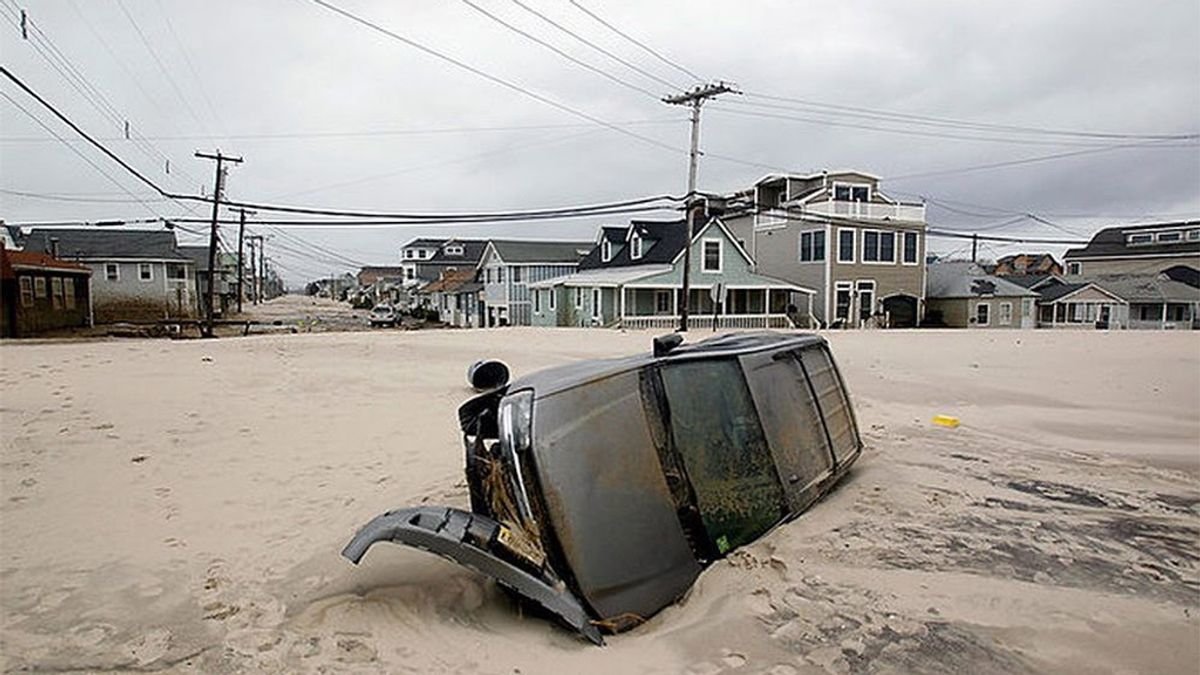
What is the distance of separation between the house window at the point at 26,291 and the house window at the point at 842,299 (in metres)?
38.0

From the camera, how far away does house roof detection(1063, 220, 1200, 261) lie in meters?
53.2

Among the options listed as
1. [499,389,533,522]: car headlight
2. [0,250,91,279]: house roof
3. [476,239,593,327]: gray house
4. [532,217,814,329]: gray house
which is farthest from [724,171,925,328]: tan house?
[499,389,533,522]: car headlight

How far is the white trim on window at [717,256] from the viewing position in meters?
37.3

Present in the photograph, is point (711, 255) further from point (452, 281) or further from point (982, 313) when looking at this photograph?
point (452, 281)

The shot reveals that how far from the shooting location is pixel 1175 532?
4.44 meters

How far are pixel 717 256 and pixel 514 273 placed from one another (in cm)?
1345

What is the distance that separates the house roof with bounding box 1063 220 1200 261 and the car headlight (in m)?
66.2

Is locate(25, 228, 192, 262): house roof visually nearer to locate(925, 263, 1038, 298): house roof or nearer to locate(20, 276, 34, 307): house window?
locate(20, 276, 34, 307): house window

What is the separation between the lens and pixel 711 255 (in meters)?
37.6

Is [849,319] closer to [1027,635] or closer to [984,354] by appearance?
[984,354]

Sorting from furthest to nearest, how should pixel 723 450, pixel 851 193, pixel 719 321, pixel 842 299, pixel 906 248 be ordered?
1. pixel 906 248
2. pixel 842 299
3. pixel 851 193
4. pixel 719 321
5. pixel 723 450

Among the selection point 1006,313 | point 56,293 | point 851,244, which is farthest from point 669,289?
point 56,293

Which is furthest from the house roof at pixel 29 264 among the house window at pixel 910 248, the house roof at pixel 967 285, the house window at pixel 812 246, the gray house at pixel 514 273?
the house roof at pixel 967 285

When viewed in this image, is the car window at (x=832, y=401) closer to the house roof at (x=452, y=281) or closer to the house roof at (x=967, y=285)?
the house roof at (x=967, y=285)
